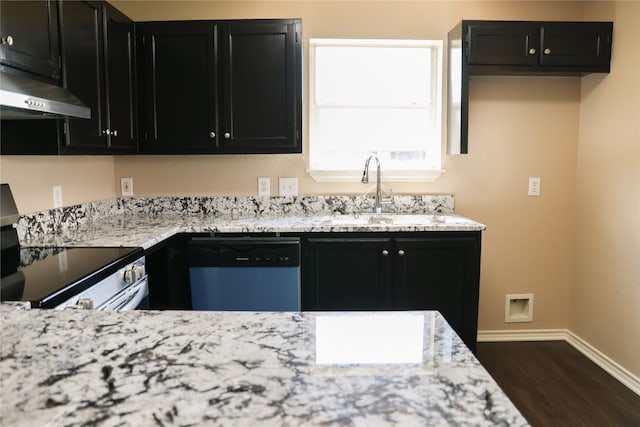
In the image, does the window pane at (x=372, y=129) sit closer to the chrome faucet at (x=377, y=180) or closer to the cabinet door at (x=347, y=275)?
the chrome faucet at (x=377, y=180)

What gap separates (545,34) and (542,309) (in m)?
1.89

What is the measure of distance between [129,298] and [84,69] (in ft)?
3.90

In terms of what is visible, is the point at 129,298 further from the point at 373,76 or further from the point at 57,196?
the point at 373,76

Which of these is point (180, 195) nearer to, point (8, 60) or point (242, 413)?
point (8, 60)

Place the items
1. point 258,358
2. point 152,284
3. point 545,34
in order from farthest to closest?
point 545,34 → point 152,284 → point 258,358

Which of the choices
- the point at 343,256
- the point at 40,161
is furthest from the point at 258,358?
the point at 40,161

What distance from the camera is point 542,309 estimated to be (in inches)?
134

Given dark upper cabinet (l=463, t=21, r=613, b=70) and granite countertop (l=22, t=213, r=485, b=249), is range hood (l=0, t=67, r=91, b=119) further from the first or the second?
dark upper cabinet (l=463, t=21, r=613, b=70)

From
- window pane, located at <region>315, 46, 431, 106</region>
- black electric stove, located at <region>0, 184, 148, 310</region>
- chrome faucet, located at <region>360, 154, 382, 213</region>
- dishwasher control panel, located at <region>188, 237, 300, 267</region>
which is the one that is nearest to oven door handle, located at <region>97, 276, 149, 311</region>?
black electric stove, located at <region>0, 184, 148, 310</region>

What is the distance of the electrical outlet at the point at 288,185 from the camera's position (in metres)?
3.27

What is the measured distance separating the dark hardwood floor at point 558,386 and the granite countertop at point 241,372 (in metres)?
1.76

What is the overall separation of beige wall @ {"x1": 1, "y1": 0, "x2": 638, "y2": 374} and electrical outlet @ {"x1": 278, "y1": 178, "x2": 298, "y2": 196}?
0.05 m

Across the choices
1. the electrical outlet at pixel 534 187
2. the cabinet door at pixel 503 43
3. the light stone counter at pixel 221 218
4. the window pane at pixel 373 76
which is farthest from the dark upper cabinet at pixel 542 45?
the light stone counter at pixel 221 218

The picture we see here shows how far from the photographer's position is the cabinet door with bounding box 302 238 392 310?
2.69 m
